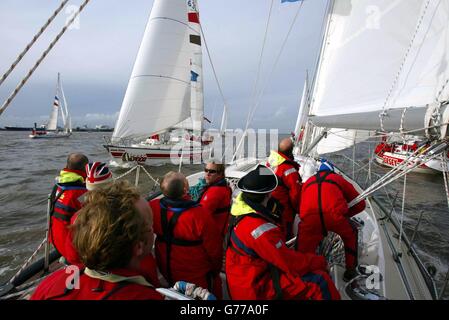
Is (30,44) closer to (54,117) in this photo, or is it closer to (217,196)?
(217,196)

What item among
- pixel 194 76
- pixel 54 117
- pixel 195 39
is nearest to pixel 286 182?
pixel 195 39

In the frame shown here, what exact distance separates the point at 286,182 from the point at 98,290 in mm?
2356

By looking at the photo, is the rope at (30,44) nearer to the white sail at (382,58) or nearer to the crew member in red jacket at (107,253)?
the crew member in red jacket at (107,253)

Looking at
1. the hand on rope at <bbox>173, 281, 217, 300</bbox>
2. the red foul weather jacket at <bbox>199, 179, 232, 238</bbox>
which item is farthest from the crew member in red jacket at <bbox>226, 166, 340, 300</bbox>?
the red foul weather jacket at <bbox>199, 179, 232, 238</bbox>

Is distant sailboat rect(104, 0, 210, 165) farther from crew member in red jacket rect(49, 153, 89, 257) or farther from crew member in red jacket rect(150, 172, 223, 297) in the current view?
crew member in red jacket rect(150, 172, 223, 297)

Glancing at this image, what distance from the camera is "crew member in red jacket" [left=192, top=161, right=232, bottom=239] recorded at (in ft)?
8.46

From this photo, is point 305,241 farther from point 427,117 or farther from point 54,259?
point 54,259

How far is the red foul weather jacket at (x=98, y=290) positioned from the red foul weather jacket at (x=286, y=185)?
2.12 metres

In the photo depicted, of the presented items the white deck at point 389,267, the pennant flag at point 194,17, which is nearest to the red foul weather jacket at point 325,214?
the white deck at point 389,267

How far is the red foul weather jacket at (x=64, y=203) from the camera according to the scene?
2.21 meters

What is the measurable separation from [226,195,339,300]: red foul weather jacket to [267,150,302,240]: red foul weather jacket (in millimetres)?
1346

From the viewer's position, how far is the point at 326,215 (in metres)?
2.16
